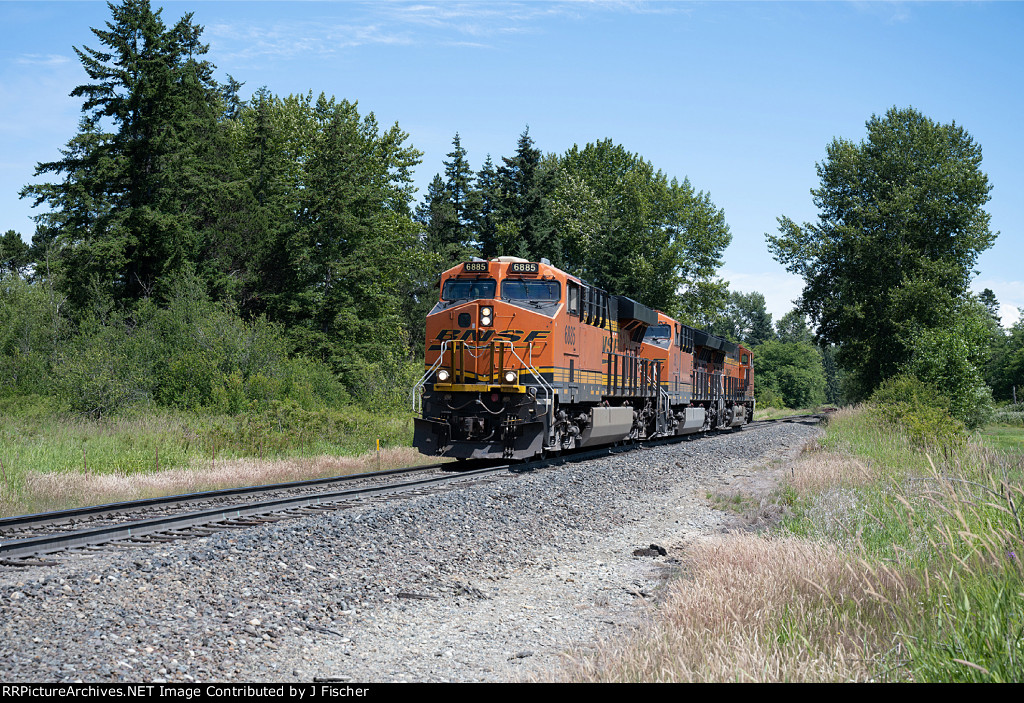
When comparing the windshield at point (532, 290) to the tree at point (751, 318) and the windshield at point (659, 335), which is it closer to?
the windshield at point (659, 335)

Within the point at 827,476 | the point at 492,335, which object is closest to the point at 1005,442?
the point at 827,476

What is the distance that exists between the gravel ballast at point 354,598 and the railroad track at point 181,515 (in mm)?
517

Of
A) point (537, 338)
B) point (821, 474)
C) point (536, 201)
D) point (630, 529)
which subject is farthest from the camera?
point (536, 201)

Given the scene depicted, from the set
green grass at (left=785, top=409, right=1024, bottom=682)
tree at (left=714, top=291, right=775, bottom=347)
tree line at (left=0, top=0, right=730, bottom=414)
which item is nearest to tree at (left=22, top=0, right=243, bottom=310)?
tree line at (left=0, top=0, right=730, bottom=414)

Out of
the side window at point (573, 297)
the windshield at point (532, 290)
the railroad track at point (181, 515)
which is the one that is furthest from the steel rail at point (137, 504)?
the side window at point (573, 297)

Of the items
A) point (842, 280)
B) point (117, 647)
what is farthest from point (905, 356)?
point (117, 647)

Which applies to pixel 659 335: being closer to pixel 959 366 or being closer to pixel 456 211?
pixel 959 366

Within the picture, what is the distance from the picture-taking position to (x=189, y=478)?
13922 millimetres

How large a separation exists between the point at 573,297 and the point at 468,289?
7.80 ft

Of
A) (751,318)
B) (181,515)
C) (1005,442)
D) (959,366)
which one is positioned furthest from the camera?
(751,318)

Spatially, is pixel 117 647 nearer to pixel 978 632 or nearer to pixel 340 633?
pixel 340 633

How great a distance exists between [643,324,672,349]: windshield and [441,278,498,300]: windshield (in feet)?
28.0

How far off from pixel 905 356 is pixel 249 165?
3978 cm

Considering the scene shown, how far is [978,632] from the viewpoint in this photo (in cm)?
400
